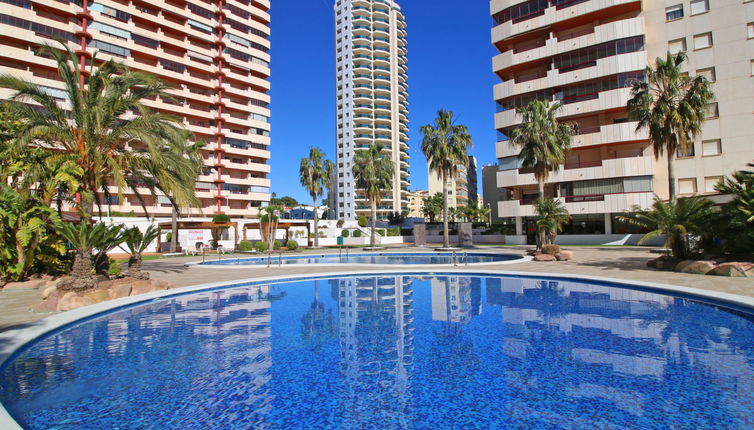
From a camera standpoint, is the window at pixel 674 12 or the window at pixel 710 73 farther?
the window at pixel 674 12

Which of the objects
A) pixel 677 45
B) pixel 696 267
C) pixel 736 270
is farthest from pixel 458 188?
pixel 736 270

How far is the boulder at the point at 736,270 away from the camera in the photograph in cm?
1448

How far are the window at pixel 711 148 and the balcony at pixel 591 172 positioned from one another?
4.05m

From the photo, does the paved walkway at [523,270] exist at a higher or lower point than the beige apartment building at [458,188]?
lower

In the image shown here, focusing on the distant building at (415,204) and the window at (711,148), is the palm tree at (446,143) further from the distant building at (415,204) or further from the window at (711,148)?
the distant building at (415,204)

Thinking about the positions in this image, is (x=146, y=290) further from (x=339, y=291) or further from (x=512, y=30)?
(x=512, y=30)

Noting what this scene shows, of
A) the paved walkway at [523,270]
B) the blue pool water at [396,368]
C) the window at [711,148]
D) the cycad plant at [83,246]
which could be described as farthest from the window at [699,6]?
the cycad plant at [83,246]

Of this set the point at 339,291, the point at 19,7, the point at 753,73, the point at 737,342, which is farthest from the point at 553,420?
the point at 19,7

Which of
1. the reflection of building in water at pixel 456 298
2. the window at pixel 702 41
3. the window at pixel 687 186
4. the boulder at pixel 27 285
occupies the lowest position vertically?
the reflection of building in water at pixel 456 298

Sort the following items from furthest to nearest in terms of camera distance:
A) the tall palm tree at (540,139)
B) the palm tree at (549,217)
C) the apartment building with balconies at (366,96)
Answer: the apartment building with balconies at (366,96)
the tall palm tree at (540,139)
the palm tree at (549,217)

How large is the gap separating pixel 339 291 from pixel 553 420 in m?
11.0

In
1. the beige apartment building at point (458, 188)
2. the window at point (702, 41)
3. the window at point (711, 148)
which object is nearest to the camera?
the window at point (711, 148)

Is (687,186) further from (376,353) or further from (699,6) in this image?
(376,353)

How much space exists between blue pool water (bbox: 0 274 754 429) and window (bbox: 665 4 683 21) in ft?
126
